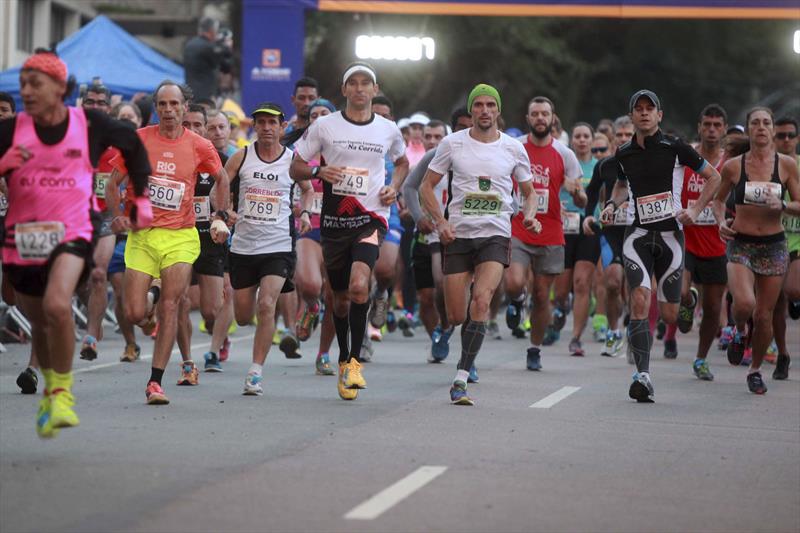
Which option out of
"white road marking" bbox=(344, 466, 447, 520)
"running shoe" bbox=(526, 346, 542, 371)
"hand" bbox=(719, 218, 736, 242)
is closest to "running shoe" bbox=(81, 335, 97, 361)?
"running shoe" bbox=(526, 346, 542, 371)

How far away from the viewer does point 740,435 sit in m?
10.9

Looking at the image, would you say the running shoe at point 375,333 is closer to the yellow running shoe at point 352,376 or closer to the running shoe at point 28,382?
the yellow running shoe at point 352,376

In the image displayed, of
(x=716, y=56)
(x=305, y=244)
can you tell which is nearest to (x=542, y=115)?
(x=305, y=244)

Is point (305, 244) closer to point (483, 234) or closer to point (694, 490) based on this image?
point (483, 234)

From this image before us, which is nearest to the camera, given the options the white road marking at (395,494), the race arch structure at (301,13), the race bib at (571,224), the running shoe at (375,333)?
the white road marking at (395,494)

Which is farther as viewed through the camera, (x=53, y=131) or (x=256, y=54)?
(x=256, y=54)

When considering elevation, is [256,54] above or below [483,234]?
above

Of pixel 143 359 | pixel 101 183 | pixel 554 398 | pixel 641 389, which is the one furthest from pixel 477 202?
pixel 143 359

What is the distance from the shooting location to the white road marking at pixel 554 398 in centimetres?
1215

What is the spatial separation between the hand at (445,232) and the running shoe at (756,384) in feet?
9.44

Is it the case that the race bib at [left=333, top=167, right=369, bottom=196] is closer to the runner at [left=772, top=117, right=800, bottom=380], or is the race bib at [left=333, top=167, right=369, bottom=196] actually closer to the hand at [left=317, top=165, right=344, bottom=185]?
the hand at [left=317, top=165, right=344, bottom=185]

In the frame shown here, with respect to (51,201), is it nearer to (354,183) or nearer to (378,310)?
(354,183)

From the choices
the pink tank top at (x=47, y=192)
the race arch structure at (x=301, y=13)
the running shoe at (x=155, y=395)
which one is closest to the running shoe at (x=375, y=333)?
the running shoe at (x=155, y=395)

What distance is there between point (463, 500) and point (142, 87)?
1701cm
